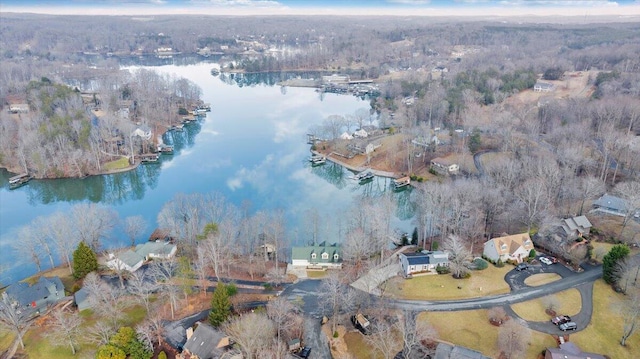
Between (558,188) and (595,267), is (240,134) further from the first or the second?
(595,267)

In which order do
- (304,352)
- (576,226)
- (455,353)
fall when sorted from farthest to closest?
1. (576,226)
2. (304,352)
3. (455,353)

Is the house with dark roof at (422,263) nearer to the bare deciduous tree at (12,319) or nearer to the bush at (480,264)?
the bush at (480,264)

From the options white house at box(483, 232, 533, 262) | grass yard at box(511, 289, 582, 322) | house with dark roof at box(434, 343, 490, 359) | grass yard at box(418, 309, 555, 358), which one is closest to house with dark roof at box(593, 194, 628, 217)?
white house at box(483, 232, 533, 262)

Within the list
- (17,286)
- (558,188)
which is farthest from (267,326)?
(558,188)

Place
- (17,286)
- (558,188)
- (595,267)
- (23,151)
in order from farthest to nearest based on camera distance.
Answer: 1. (23,151)
2. (558,188)
3. (595,267)
4. (17,286)

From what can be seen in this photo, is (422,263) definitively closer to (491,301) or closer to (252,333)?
(491,301)

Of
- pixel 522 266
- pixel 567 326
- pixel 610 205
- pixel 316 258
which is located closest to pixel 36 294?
pixel 316 258

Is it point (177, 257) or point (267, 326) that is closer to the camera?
point (267, 326)
